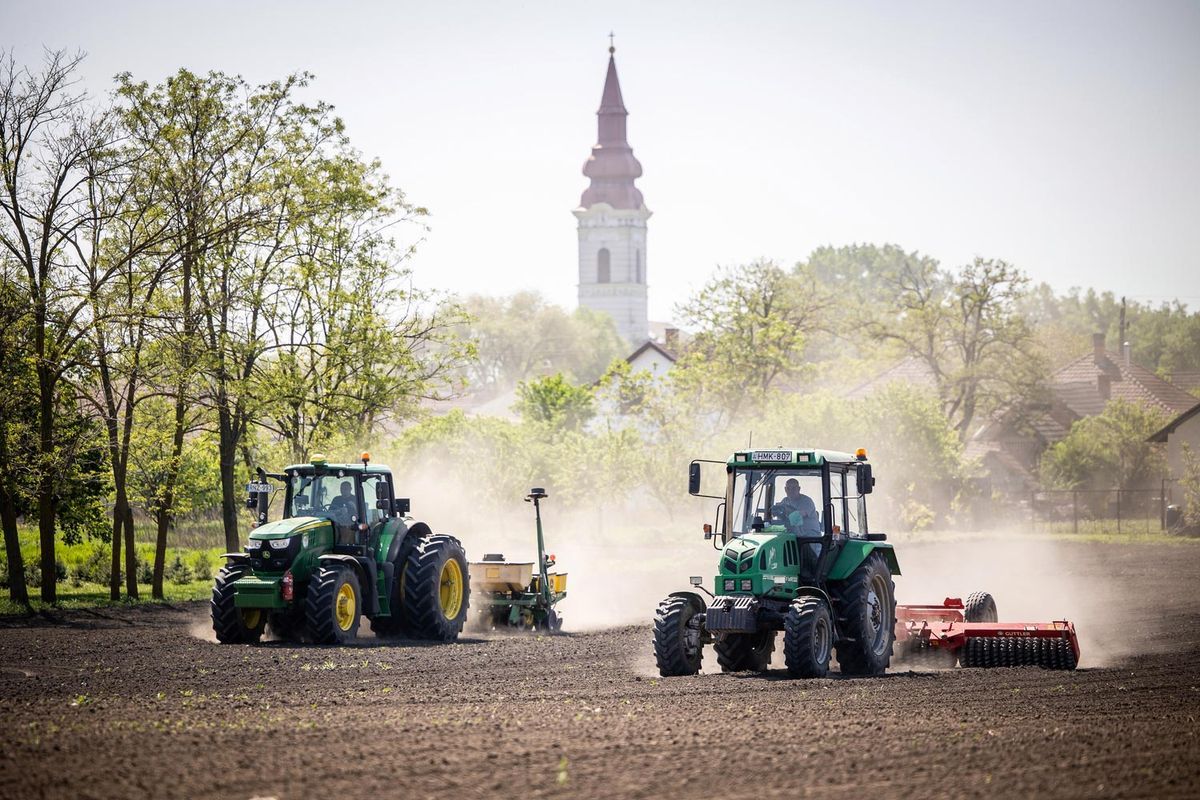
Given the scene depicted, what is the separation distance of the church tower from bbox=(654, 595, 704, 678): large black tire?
109m

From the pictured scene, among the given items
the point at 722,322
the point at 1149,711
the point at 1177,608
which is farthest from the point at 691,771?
the point at 722,322

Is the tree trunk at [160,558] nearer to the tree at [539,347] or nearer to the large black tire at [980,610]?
the large black tire at [980,610]

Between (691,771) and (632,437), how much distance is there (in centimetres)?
4678

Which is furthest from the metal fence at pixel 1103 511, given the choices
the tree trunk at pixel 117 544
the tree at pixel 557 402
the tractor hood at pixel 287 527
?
the tractor hood at pixel 287 527

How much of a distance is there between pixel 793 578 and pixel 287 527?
7474 millimetres

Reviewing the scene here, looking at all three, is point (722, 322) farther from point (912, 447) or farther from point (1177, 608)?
point (1177, 608)

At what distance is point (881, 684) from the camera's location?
15.3 metres

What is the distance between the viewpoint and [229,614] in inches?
770

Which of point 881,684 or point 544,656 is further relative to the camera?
point 544,656

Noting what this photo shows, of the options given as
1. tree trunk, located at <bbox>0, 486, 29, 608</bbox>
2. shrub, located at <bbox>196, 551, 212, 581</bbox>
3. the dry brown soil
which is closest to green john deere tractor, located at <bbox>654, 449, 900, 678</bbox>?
the dry brown soil

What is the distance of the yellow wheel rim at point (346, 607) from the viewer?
766 inches

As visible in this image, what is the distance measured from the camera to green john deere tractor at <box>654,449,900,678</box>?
51.6 ft

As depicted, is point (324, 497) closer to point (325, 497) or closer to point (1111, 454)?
point (325, 497)

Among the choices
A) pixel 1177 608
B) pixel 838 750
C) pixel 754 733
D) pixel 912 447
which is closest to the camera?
pixel 838 750
